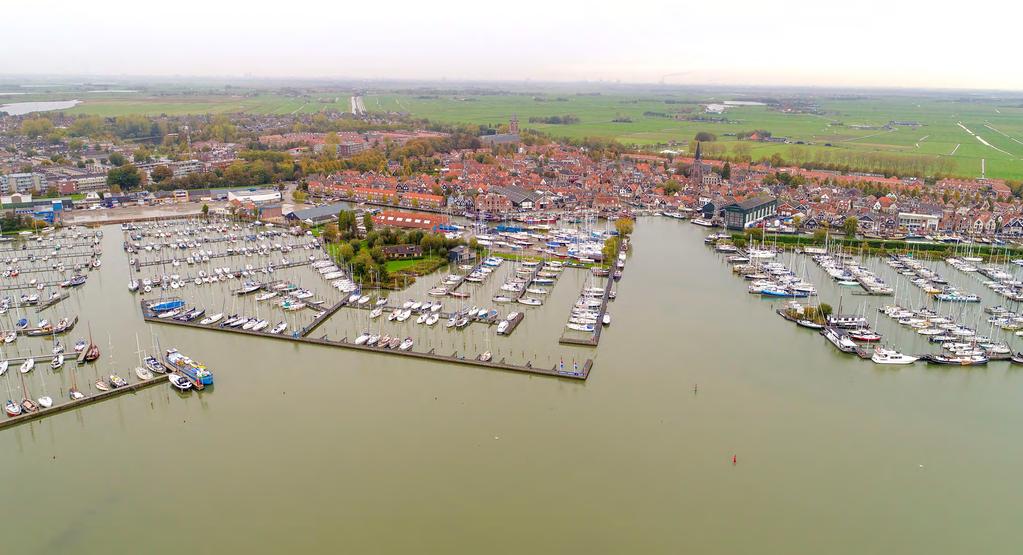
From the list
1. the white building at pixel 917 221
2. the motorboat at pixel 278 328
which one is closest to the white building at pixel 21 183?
the motorboat at pixel 278 328

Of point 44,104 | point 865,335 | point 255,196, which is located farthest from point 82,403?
point 44,104

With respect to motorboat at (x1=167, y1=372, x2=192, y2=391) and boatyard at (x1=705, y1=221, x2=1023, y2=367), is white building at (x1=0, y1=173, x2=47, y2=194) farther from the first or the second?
boatyard at (x1=705, y1=221, x2=1023, y2=367)

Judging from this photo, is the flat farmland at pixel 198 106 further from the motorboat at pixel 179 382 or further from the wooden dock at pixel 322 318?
the motorboat at pixel 179 382

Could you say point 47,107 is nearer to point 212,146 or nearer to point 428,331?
point 212,146

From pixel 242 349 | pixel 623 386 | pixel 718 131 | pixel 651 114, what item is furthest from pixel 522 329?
pixel 651 114

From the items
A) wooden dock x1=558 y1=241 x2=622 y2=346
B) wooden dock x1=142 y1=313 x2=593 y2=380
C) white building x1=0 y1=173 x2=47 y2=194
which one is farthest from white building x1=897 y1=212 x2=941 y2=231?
white building x1=0 y1=173 x2=47 y2=194
